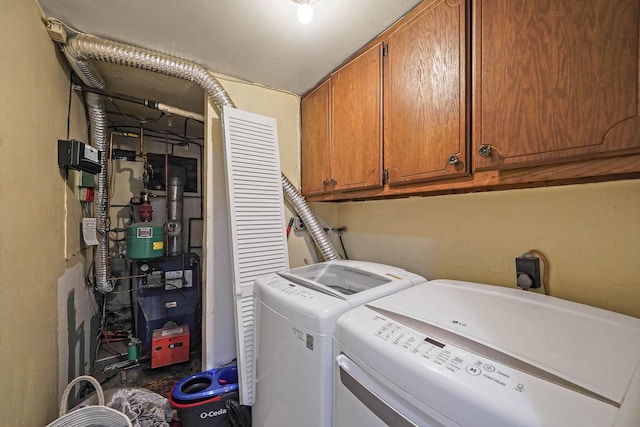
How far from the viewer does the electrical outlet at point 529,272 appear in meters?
1.00

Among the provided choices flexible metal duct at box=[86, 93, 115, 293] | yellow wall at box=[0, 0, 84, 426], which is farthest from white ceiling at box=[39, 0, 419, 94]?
flexible metal duct at box=[86, 93, 115, 293]

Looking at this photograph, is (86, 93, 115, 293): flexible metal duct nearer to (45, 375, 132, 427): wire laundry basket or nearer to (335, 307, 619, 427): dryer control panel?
(45, 375, 132, 427): wire laundry basket

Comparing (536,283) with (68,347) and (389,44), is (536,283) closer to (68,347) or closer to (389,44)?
(389,44)

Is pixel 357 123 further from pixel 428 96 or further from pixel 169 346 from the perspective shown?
pixel 169 346

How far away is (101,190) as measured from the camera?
1.99m

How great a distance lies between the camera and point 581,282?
93cm

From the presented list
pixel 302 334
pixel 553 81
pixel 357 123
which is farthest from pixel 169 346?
pixel 553 81

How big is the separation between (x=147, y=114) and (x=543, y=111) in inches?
117

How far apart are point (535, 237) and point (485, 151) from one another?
496 mm

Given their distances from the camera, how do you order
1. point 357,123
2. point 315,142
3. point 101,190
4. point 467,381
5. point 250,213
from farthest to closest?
point 101,190, point 315,142, point 250,213, point 357,123, point 467,381

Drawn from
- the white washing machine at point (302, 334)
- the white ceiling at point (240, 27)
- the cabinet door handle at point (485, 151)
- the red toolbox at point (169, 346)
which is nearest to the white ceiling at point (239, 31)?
the white ceiling at point (240, 27)

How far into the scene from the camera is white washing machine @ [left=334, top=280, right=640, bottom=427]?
1.42 ft

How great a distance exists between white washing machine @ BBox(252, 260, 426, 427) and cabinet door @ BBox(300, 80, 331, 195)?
27.7 inches

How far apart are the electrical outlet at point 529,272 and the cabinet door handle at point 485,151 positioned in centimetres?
50
